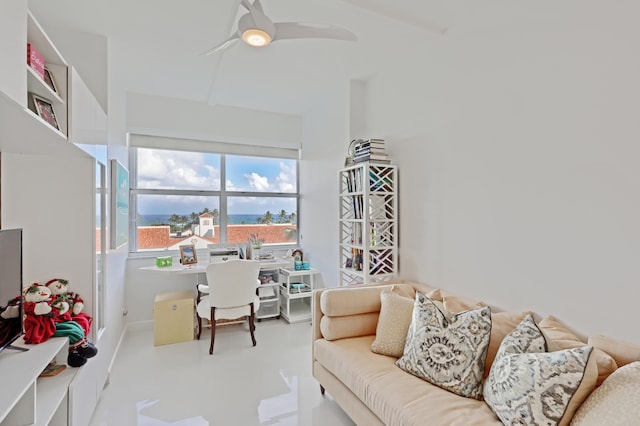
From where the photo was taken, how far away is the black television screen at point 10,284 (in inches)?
53.2

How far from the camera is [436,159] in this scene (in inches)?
94.0

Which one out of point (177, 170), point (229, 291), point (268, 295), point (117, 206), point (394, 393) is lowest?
point (268, 295)

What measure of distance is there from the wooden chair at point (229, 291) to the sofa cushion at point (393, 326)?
150cm

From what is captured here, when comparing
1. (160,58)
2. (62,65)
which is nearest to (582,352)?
(62,65)

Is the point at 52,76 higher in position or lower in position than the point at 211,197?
higher

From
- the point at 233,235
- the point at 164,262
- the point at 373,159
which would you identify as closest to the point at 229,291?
the point at 164,262

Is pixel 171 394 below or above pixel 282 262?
below

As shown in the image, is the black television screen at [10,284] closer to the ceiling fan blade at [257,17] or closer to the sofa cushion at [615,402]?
the ceiling fan blade at [257,17]

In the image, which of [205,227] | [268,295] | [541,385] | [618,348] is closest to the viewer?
[541,385]

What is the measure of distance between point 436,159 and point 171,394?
2.65 meters

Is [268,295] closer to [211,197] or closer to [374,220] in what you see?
[211,197]

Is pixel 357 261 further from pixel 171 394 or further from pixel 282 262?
pixel 171 394

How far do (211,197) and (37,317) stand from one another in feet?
8.86

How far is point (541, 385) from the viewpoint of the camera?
1.18 metres
